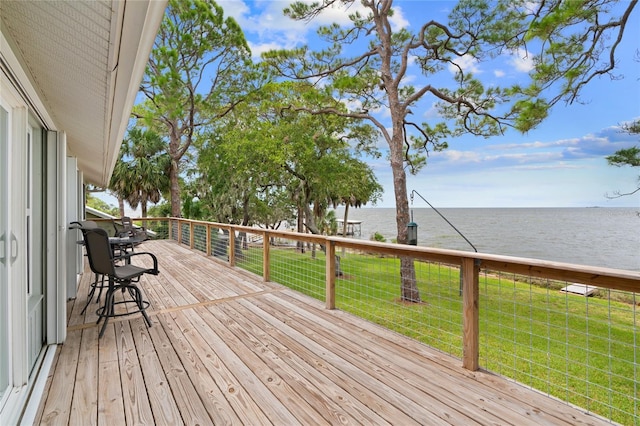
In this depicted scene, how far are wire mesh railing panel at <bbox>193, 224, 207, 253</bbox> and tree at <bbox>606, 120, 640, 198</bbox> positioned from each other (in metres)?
9.12

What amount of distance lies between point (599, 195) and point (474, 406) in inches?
269

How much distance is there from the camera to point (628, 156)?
5836 mm

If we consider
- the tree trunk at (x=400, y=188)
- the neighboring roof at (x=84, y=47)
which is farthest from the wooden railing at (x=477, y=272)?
the tree trunk at (x=400, y=188)

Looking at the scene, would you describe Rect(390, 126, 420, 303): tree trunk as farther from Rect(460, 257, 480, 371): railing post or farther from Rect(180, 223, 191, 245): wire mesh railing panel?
Rect(180, 223, 191, 245): wire mesh railing panel

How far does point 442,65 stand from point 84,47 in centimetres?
869

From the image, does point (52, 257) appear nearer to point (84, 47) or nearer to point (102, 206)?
point (84, 47)

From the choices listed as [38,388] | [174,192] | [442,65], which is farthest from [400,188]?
[174,192]

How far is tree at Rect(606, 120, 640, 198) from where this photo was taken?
223 inches

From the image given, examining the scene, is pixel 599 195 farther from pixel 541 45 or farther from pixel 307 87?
pixel 307 87

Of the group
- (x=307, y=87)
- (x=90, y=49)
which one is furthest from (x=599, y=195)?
(x=90, y=49)

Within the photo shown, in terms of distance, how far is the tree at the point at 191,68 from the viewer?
10867 millimetres

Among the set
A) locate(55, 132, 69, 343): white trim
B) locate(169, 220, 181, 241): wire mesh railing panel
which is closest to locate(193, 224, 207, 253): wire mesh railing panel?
locate(169, 220, 181, 241): wire mesh railing panel

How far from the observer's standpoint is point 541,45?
564cm

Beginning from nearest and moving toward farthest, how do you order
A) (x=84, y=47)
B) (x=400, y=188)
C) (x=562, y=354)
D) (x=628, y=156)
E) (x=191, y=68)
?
(x=84, y=47) → (x=628, y=156) → (x=562, y=354) → (x=400, y=188) → (x=191, y=68)
